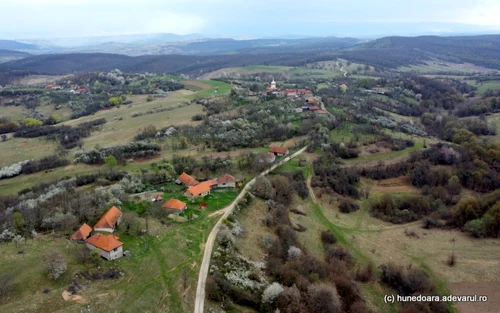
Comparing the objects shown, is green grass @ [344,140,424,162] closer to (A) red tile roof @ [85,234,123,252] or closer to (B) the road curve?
(B) the road curve

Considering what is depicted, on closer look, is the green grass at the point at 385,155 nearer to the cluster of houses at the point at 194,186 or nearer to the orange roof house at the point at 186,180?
the cluster of houses at the point at 194,186

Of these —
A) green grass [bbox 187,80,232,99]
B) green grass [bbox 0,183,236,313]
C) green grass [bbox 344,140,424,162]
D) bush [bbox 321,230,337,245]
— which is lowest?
bush [bbox 321,230,337,245]

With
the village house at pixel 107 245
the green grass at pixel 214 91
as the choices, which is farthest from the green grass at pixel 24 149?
the green grass at pixel 214 91

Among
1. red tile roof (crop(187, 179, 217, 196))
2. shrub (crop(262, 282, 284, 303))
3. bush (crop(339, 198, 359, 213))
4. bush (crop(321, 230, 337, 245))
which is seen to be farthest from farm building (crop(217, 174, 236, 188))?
shrub (crop(262, 282, 284, 303))

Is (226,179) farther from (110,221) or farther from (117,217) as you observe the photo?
(110,221)

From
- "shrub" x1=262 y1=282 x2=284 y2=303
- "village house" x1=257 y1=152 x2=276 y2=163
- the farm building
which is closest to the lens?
"shrub" x1=262 y1=282 x2=284 y2=303

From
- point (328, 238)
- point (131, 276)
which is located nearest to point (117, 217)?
point (131, 276)
